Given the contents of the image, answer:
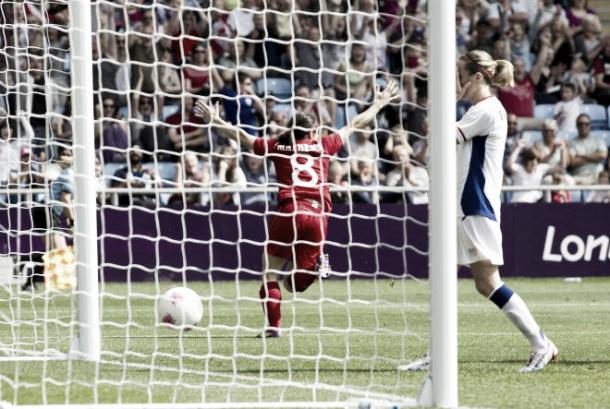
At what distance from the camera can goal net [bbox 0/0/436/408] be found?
24.7ft

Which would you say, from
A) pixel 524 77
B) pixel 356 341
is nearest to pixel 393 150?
pixel 356 341

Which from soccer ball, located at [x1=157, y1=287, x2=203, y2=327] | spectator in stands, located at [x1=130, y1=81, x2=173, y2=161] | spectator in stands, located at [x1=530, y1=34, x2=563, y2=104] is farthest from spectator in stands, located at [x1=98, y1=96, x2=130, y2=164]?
spectator in stands, located at [x1=530, y1=34, x2=563, y2=104]

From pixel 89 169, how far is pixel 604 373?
3485mm

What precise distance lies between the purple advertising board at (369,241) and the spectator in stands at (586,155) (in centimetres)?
172

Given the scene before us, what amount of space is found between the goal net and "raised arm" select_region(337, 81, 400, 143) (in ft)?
0.50

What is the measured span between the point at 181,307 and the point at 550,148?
405 inches

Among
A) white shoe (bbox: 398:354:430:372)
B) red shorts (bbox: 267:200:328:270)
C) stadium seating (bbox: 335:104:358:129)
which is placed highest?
stadium seating (bbox: 335:104:358:129)

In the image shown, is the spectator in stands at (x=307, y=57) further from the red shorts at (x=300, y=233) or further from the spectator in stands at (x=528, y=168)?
the red shorts at (x=300, y=233)

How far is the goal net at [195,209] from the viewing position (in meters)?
7.54

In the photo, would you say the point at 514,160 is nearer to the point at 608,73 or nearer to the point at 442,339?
the point at 608,73

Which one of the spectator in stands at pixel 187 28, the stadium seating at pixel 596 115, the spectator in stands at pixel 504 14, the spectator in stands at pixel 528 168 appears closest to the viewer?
the spectator in stands at pixel 187 28

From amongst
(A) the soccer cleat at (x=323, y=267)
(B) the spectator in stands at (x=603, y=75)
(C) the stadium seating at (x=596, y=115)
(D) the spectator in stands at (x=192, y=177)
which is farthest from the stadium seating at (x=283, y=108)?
(B) the spectator in stands at (x=603, y=75)

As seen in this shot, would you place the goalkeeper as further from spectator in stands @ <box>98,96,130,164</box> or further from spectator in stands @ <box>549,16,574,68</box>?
spectator in stands @ <box>549,16,574,68</box>

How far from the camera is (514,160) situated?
18109mm
